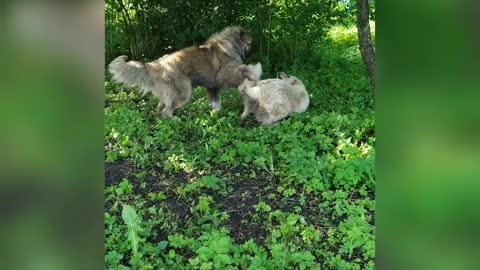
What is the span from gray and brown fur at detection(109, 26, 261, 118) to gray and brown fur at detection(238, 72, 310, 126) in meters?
0.59

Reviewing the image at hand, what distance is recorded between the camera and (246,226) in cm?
424

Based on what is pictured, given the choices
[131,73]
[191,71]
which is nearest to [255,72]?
[191,71]

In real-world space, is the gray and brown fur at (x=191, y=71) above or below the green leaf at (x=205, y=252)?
above

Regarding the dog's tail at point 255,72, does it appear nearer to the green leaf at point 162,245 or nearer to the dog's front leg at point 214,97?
the dog's front leg at point 214,97

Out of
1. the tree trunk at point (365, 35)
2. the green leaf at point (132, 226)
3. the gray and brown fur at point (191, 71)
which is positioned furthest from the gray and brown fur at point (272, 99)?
the green leaf at point (132, 226)

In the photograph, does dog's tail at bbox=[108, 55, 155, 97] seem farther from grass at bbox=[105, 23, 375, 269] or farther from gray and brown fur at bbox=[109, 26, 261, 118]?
grass at bbox=[105, 23, 375, 269]

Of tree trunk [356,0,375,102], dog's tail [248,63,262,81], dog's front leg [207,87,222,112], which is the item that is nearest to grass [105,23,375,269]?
dog's front leg [207,87,222,112]

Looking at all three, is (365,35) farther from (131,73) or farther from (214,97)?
(131,73)

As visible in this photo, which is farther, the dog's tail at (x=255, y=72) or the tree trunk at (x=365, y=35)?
the dog's tail at (x=255, y=72)

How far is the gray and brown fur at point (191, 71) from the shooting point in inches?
301

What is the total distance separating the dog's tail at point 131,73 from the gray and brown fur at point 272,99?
4.65 feet
